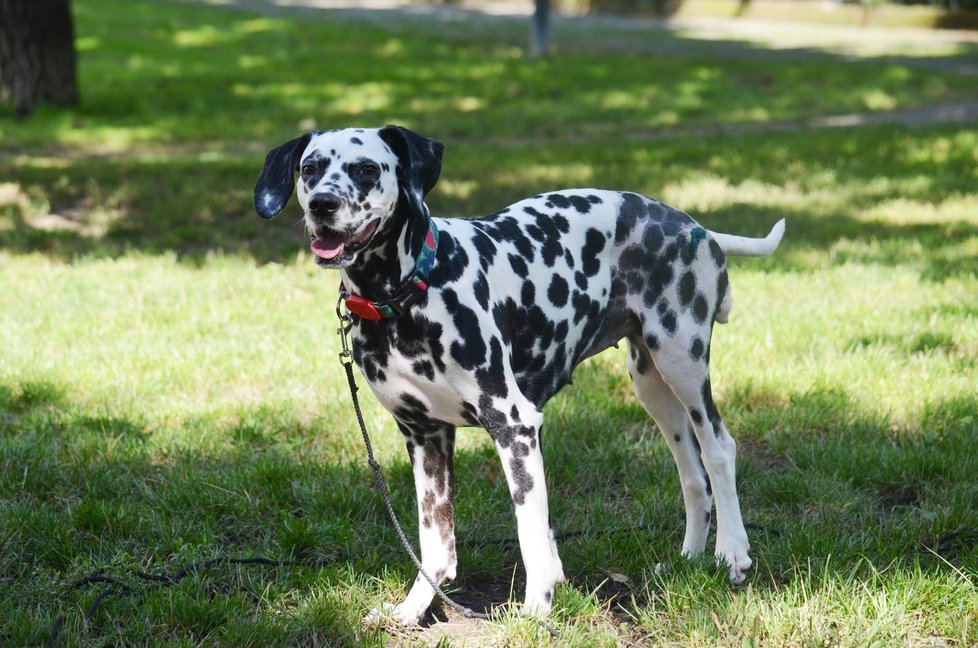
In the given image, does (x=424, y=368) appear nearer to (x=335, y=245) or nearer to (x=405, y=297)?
(x=405, y=297)

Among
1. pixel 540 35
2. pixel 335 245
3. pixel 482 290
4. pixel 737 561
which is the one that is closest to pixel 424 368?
pixel 482 290

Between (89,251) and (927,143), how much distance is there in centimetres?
872

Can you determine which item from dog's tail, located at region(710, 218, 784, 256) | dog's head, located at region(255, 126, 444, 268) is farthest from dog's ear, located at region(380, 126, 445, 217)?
dog's tail, located at region(710, 218, 784, 256)

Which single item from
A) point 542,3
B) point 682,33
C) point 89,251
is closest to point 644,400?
point 89,251

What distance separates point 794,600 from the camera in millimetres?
3670

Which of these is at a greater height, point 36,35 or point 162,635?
point 36,35

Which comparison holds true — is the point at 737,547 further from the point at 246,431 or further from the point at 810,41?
the point at 810,41

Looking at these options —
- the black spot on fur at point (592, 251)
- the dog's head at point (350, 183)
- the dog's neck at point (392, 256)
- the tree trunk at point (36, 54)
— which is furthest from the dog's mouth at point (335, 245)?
the tree trunk at point (36, 54)

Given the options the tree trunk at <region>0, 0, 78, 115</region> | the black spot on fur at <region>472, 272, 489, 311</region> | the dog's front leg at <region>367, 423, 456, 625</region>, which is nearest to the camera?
the black spot on fur at <region>472, 272, 489, 311</region>

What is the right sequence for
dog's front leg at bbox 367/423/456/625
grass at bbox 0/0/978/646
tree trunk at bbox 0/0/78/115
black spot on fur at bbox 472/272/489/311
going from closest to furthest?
black spot on fur at bbox 472/272/489/311 < grass at bbox 0/0/978/646 < dog's front leg at bbox 367/423/456/625 < tree trunk at bbox 0/0/78/115

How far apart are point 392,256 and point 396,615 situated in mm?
1260

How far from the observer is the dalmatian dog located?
3.49 meters

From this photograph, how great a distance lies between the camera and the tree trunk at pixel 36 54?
12.4 meters

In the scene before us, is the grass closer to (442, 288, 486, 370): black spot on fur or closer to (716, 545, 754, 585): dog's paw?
(716, 545, 754, 585): dog's paw
